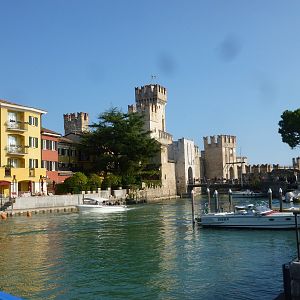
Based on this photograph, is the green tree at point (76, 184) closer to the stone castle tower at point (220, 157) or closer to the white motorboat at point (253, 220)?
the white motorboat at point (253, 220)

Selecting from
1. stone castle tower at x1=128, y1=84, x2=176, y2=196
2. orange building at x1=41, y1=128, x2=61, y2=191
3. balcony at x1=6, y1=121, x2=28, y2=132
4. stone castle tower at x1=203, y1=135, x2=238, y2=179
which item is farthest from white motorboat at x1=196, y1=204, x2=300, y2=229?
stone castle tower at x1=203, y1=135, x2=238, y2=179

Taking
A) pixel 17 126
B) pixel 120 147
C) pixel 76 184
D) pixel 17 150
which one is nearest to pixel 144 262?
pixel 17 150

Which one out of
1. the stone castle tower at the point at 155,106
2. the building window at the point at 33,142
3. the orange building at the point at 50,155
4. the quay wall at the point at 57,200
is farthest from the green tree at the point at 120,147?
the stone castle tower at the point at 155,106

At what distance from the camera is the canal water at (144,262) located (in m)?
15.1

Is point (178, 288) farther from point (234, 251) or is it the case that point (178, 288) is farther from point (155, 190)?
point (155, 190)

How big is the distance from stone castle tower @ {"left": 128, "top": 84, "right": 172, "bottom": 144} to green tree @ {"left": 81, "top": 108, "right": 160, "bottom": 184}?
66.1ft

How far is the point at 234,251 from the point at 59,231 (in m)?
13.4

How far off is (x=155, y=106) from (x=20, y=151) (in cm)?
4583

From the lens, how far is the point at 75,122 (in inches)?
3595

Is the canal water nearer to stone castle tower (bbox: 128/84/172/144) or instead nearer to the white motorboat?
the white motorboat

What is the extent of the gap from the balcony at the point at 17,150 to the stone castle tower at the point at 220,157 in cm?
6414

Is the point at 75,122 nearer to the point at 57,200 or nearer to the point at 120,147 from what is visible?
the point at 120,147

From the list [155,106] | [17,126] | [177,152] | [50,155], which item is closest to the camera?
[17,126]

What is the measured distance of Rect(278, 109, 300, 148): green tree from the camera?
6881 cm
